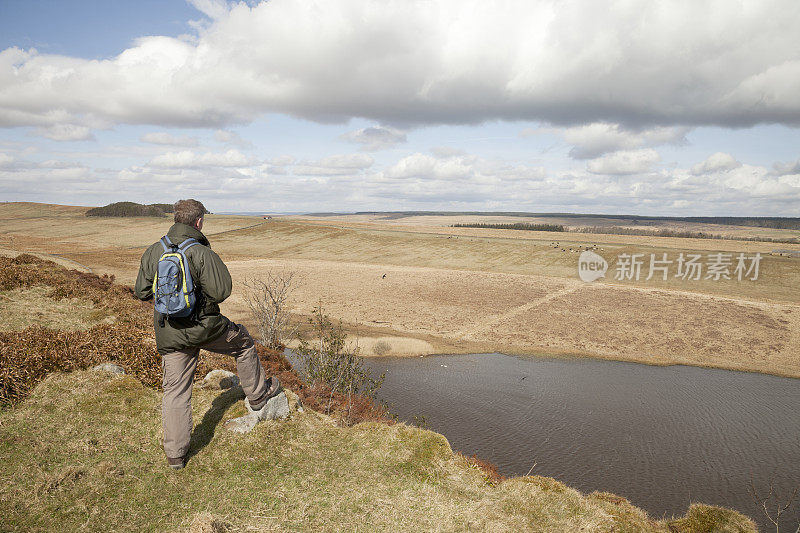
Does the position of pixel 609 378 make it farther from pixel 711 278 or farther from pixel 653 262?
pixel 653 262

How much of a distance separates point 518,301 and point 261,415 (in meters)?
34.5

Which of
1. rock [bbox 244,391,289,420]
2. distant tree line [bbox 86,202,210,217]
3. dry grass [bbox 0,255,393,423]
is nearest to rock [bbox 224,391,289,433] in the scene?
rock [bbox 244,391,289,420]

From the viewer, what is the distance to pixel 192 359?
19.6 ft

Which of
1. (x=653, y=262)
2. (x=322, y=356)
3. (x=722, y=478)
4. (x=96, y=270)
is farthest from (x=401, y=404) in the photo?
(x=653, y=262)

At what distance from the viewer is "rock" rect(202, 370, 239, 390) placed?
8.35 meters

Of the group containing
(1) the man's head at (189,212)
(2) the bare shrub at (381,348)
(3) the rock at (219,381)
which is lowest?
(2) the bare shrub at (381,348)

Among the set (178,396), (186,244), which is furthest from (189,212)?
(178,396)

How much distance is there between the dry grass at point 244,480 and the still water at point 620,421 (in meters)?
6.08

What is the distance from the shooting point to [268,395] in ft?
23.7

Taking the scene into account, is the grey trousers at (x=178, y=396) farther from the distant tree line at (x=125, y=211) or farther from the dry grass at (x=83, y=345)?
the distant tree line at (x=125, y=211)

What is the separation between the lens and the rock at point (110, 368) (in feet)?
26.5

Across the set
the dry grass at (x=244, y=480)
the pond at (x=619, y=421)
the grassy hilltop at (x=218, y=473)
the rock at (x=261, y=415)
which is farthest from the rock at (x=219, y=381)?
the pond at (x=619, y=421)

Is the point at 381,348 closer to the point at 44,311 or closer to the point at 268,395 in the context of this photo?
the point at 44,311

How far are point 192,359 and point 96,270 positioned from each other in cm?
5284
